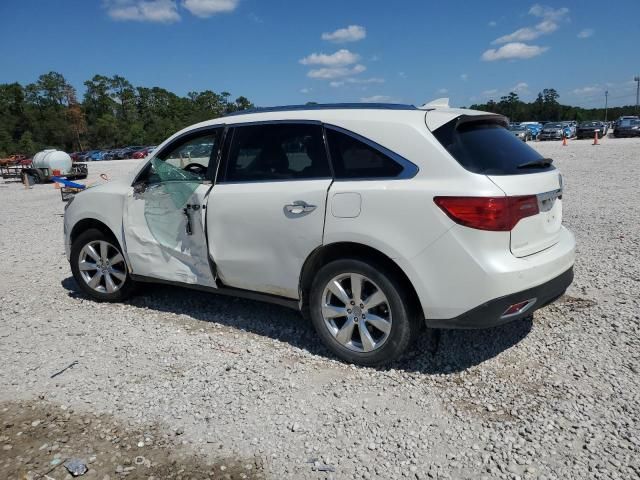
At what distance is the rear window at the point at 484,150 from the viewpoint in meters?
3.17

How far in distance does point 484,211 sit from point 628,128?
135 feet

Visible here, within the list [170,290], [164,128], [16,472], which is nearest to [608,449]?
[16,472]

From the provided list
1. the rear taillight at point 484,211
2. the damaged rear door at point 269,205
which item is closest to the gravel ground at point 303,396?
the damaged rear door at point 269,205

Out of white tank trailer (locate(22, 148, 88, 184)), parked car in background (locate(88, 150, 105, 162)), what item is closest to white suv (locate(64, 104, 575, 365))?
white tank trailer (locate(22, 148, 88, 184))

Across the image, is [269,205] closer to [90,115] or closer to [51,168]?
[51,168]

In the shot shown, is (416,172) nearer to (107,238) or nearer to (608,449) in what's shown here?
(608,449)

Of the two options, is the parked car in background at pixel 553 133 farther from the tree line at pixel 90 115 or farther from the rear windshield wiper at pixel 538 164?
the tree line at pixel 90 115

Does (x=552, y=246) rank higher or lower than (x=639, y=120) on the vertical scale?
lower

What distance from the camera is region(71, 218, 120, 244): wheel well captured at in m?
5.04

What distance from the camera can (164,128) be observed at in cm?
10912

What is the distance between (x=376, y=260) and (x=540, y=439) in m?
1.44

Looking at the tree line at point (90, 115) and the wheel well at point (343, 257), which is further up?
the tree line at point (90, 115)

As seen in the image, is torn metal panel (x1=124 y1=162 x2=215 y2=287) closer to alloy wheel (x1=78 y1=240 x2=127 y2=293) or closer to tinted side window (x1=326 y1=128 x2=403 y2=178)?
alloy wheel (x1=78 y1=240 x2=127 y2=293)

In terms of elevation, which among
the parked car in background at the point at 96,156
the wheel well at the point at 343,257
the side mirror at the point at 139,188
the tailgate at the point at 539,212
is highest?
the parked car in background at the point at 96,156
